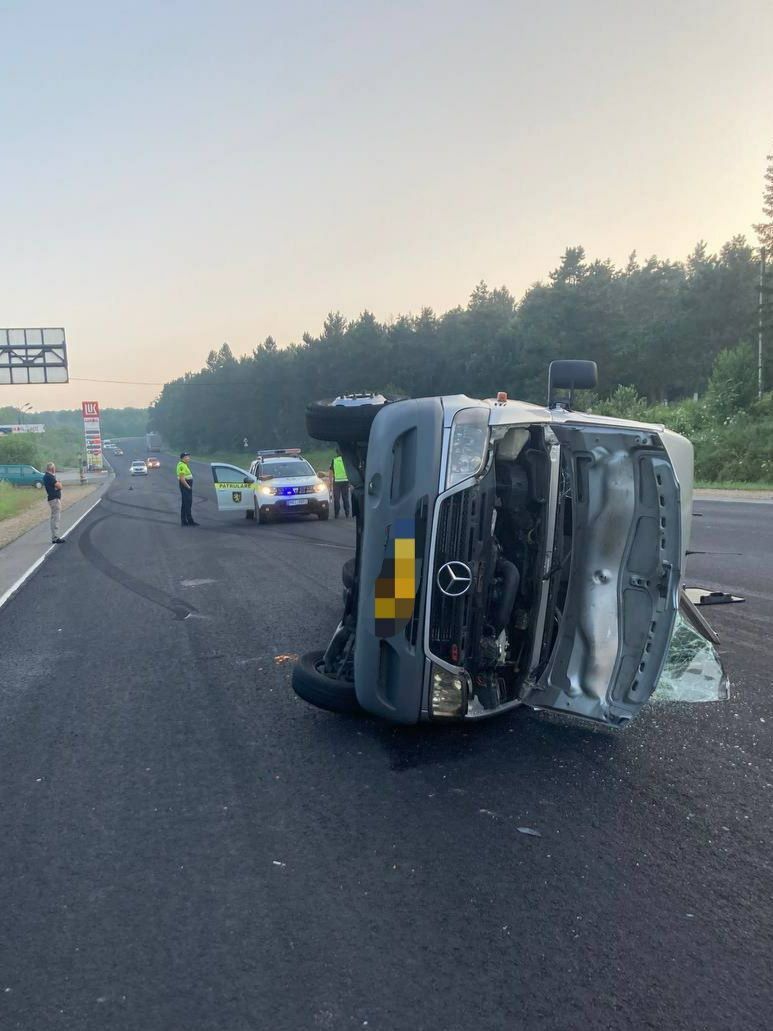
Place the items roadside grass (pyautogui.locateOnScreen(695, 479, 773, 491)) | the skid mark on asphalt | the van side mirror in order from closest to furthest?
1. the van side mirror
2. the skid mark on asphalt
3. roadside grass (pyautogui.locateOnScreen(695, 479, 773, 491))

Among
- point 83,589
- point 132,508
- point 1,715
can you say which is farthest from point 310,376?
point 1,715

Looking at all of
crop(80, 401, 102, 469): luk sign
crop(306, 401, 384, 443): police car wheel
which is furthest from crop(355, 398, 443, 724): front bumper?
crop(80, 401, 102, 469): luk sign

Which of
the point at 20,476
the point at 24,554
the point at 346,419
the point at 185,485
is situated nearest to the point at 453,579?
the point at 346,419

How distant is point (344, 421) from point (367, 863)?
9.71 feet

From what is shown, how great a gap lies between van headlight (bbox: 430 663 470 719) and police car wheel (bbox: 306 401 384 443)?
73.1 inches

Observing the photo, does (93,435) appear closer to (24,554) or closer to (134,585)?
(24,554)

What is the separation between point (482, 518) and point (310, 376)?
265ft

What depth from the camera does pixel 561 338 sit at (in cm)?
5566

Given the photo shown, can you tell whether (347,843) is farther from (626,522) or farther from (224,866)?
(626,522)

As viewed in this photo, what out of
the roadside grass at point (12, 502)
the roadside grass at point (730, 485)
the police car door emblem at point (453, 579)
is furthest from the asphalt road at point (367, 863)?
the roadside grass at point (12, 502)

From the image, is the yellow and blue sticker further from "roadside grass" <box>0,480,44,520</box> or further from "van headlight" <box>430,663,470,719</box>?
"roadside grass" <box>0,480,44,520</box>

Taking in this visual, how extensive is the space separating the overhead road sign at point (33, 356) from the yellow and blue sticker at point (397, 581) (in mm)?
37008

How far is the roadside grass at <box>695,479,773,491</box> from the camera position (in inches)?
1011

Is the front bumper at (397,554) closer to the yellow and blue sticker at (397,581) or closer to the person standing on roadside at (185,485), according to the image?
the yellow and blue sticker at (397,581)
